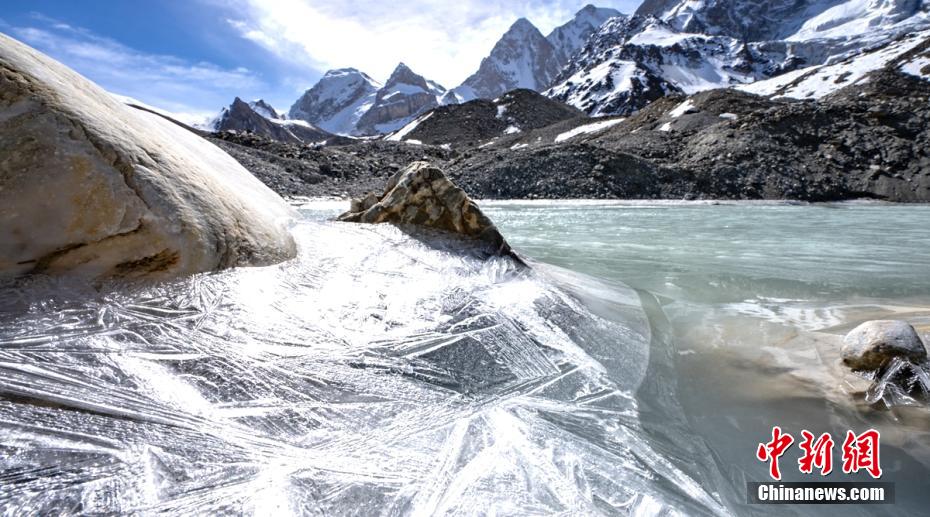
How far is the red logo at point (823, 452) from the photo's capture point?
1705mm

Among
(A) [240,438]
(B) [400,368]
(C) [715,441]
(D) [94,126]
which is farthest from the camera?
(D) [94,126]

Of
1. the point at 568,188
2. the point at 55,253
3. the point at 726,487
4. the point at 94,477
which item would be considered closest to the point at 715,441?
the point at 726,487

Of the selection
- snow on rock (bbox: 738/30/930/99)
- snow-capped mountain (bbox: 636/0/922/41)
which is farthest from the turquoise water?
snow-capped mountain (bbox: 636/0/922/41)

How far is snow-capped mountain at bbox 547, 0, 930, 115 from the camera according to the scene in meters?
80.8

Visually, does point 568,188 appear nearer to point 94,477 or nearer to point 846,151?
point 846,151

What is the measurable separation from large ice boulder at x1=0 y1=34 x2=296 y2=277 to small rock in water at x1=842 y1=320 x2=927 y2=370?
3384 mm

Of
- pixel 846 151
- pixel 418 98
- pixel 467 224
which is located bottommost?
pixel 846 151

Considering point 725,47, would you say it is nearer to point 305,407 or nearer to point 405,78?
point 405,78

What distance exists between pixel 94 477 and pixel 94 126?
1.79 meters

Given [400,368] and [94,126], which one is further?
[94,126]

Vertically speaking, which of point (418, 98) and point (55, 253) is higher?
point (418, 98)

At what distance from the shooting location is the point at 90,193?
82.0 inches

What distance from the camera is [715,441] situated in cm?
186

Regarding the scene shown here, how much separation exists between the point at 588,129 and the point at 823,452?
3885cm
